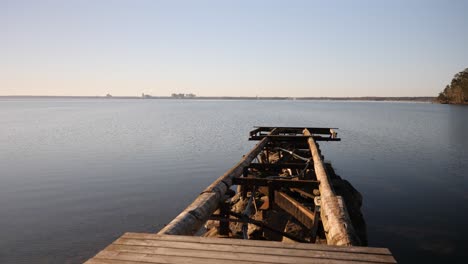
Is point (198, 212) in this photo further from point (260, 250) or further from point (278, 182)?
point (278, 182)

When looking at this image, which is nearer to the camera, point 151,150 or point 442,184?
point 442,184

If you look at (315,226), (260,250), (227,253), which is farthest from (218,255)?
(315,226)

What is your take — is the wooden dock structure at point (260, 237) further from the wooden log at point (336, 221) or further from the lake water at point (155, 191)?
the lake water at point (155, 191)

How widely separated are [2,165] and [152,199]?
1350 centimetres

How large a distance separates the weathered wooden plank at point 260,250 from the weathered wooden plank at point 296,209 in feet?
11.7

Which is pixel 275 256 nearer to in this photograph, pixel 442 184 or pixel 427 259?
pixel 427 259

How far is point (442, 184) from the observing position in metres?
16.9

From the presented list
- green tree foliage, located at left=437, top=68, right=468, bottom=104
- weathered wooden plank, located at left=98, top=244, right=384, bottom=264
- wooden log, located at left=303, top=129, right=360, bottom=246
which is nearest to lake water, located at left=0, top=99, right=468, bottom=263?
wooden log, located at left=303, top=129, right=360, bottom=246

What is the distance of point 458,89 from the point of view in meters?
115

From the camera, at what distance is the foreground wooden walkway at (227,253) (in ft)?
11.7

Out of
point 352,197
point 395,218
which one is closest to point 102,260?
point 352,197

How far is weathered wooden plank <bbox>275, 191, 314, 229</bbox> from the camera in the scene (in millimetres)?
7484

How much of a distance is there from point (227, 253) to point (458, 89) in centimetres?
14069

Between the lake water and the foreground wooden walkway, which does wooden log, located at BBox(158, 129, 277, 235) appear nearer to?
the foreground wooden walkway
